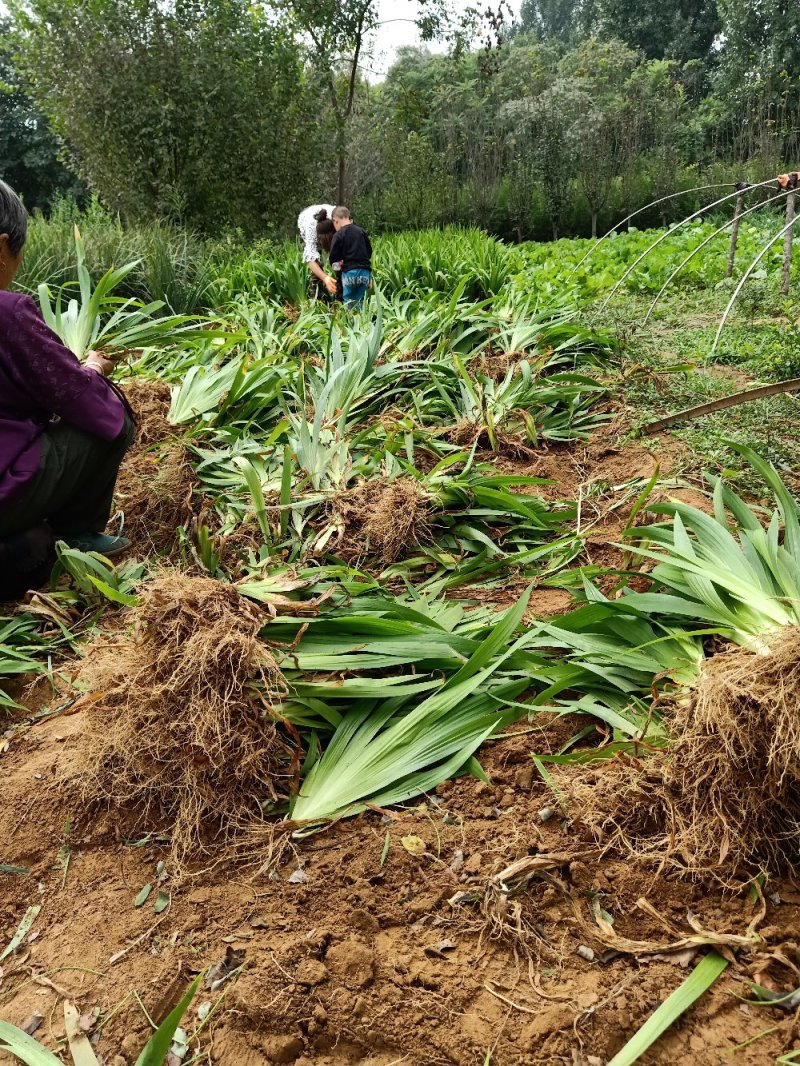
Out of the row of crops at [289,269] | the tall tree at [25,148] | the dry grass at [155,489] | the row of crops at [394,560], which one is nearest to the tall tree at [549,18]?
the tall tree at [25,148]

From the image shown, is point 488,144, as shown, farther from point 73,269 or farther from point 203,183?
point 73,269


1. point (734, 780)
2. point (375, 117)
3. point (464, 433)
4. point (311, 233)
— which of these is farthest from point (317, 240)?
point (375, 117)

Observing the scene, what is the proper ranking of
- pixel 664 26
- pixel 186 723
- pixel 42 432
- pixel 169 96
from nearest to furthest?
pixel 186 723 < pixel 42 432 < pixel 169 96 < pixel 664 26

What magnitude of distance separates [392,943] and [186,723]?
573 mm

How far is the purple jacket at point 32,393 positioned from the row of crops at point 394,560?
338 millimetres

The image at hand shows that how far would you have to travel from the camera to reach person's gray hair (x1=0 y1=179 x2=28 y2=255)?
2168 mm

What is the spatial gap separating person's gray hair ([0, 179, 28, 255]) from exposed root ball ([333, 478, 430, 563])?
4.12ft

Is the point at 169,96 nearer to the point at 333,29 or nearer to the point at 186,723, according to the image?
the point at 333,29

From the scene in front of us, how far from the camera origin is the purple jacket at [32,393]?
219 cm

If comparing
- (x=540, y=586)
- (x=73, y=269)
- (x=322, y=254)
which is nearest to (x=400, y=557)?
(x=540, y=586)

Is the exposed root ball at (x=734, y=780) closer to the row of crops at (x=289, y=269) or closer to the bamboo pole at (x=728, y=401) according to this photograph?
the bamboo pole at (x=728, y=401)

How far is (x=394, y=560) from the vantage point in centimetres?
257

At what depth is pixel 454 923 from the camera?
53.4 inches

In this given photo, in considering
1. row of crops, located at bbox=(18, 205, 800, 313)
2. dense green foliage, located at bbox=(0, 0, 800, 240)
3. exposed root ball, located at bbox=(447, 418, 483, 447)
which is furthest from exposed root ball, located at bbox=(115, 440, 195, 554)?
dense green foliage, located at bbox=(0, 0, 800, 240)
